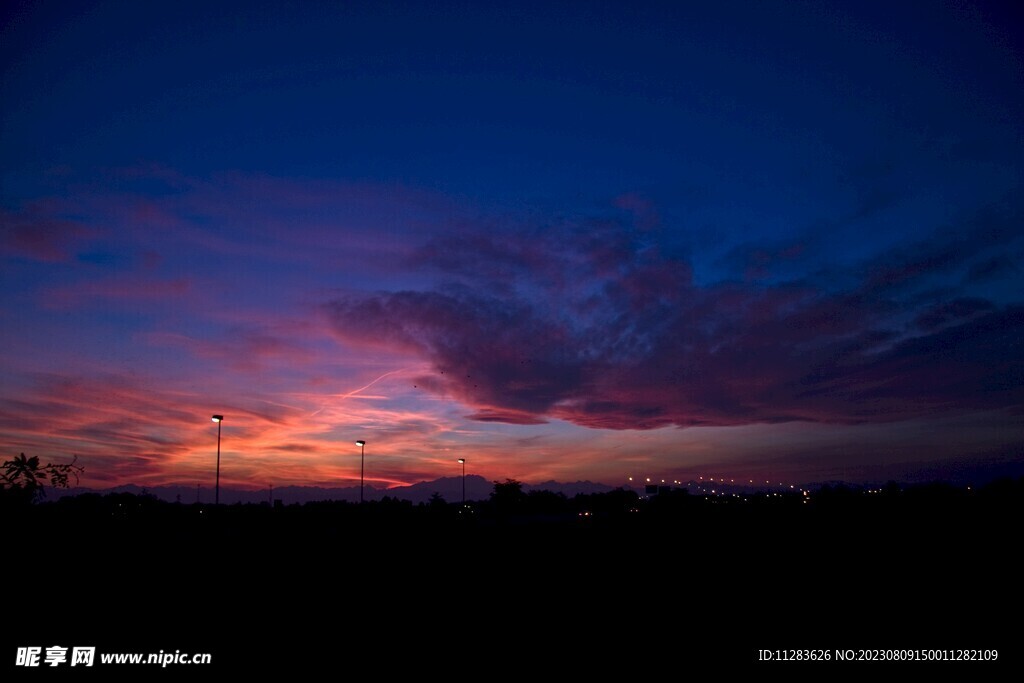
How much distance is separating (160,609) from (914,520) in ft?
102

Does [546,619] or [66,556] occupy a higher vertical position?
[66,556]

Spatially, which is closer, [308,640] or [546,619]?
[308,640]

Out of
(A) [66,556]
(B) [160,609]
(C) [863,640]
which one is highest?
(A) [66,556]

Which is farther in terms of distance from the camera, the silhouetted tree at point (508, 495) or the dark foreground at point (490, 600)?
the silhouetted tree at point (508, 495)

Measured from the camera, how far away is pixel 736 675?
33.8 feet

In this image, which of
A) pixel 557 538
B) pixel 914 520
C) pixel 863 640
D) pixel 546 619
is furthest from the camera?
pixel 914 520

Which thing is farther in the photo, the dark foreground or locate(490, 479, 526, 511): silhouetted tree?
locate(490, 479, 526, 511): silhouetted tree

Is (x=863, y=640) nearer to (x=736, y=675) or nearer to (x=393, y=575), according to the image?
(x=736, y=675)

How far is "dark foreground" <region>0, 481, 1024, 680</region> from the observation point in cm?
1070

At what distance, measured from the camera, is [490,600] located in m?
14.6

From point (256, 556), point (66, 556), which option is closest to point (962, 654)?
point (256, 556)

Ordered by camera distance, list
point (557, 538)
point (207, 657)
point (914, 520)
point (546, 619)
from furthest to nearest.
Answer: point (914, 520) → point (557, 538) → point (546, 619) → point (207, 657)

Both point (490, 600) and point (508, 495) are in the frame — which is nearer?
point (490, 600)

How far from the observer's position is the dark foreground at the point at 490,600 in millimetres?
10703
